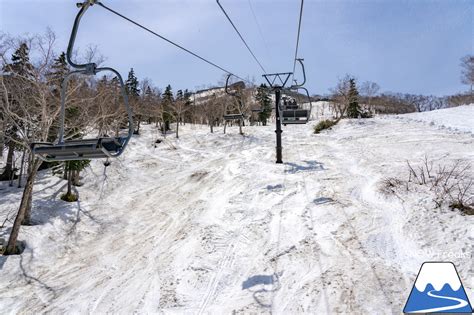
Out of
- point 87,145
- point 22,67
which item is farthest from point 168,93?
point 87,145

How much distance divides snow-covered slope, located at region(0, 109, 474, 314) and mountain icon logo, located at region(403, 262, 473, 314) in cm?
84

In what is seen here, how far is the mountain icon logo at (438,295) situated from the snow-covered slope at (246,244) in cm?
84

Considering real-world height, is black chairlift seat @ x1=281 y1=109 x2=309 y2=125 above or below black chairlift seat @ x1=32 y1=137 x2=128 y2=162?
above

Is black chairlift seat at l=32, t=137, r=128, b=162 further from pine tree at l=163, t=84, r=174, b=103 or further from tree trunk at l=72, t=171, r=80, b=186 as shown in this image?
pine tree at l=163, t=84, r=174, b=103

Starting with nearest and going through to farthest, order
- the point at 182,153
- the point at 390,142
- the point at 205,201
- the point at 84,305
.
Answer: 1. the point at 84,305
2. the point at 205,201
3. the point at 390,142
4. the point at 182,153

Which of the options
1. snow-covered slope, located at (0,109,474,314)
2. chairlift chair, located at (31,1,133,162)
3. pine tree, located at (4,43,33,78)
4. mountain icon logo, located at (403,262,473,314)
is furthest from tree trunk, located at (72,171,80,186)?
mountain icon logo, located at (403,262,473,314)

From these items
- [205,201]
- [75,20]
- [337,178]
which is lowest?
[205,201]

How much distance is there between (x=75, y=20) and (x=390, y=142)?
21.6 metres

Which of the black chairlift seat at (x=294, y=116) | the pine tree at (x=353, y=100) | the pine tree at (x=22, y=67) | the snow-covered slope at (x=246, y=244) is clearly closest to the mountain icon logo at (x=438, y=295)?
the snow-covered slope at (x=246, y=244)

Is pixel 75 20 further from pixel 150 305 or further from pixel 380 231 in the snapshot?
pixel 380 231

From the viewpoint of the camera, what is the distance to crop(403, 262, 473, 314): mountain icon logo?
421 cm

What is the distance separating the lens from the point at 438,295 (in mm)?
4293

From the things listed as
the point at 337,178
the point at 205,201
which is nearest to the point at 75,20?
the point at 205,201

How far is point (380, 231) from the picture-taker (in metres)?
8.32
